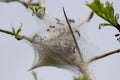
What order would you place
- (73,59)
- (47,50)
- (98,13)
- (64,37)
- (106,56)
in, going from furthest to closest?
(64,37)
(47,50)
(73,59)
(106,56)
(98,13)

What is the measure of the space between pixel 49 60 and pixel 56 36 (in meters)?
0.42

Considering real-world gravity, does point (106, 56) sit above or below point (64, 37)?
above

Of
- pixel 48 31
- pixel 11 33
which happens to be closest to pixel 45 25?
pixel 48 31

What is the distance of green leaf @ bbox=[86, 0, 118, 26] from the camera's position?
1893 millimetres

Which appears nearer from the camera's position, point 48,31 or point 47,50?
point 47,50

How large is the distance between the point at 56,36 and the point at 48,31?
0.13 meters

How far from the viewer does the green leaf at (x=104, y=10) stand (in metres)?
1.89

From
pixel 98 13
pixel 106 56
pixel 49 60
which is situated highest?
pixel 98 13

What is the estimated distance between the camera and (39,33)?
4.48 metres

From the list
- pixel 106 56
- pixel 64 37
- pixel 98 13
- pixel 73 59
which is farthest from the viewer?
pixel 64 37

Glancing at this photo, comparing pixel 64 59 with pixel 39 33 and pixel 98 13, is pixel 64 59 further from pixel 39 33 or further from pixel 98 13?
pixel 98 13

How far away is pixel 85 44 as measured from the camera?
4457 millimetres

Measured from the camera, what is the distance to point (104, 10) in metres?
1.91

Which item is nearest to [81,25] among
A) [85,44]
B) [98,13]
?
[85,44]
